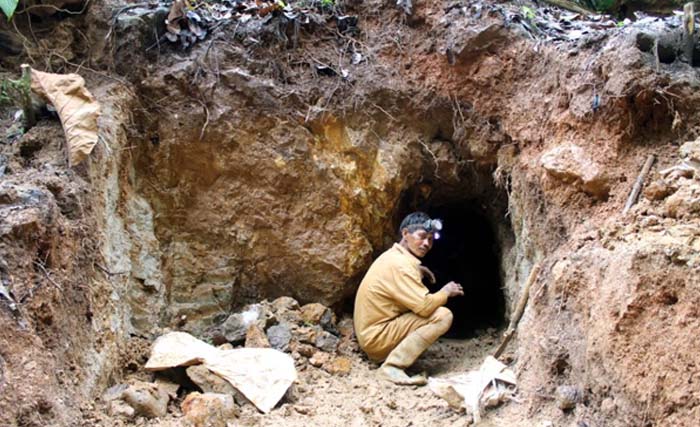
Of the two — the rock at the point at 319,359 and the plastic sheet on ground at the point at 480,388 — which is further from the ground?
the plastic sheet on ground at the point at 480,388

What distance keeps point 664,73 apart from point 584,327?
1.80 m

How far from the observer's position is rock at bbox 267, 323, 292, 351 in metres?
5.04

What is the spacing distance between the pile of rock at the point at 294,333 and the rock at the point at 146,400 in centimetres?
99

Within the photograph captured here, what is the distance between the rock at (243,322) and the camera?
5125mm

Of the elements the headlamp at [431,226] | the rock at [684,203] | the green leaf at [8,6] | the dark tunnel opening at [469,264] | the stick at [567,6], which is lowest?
the dark tunnel opening at [469,264]

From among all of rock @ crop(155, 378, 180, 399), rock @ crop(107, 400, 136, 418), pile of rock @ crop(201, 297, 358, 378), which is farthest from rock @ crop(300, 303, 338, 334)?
rock @ crop(107, 400, 136, 418)

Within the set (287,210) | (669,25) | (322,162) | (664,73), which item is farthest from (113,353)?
(669,25)

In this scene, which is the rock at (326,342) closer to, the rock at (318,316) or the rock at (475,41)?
the rock at (318,316)

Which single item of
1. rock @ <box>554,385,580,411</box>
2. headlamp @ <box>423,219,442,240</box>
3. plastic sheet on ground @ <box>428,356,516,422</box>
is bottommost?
plastic sheet on ground @ <box>428,356,516,422</box>

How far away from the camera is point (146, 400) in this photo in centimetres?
389

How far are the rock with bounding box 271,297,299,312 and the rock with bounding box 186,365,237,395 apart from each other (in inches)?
50.8

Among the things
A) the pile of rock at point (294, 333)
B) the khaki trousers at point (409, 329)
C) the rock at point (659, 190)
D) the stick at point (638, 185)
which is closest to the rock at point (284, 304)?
the pile of rock at point (294, 333)

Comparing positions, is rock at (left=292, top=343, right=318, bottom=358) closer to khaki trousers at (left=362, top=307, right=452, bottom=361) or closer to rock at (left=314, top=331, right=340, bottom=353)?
rock at (left=314, top=331, right=340, bottom=353)

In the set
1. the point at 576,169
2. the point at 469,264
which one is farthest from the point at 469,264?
the point at 576,169
